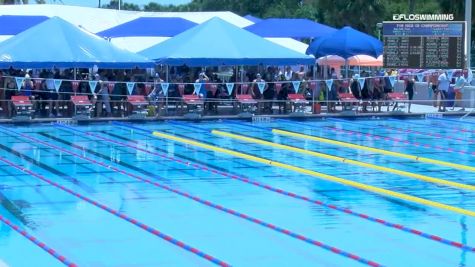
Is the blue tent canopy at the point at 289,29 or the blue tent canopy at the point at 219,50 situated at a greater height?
the blue tent canopy at the point at 289,29

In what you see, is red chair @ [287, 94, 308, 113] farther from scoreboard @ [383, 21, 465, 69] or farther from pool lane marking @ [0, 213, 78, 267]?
pool lane marking @ [0, 213, 78, 267]

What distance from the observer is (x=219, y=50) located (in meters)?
28.5

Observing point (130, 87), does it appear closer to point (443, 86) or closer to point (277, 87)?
point (277, 87)

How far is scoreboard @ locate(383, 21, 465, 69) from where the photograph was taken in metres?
28.7

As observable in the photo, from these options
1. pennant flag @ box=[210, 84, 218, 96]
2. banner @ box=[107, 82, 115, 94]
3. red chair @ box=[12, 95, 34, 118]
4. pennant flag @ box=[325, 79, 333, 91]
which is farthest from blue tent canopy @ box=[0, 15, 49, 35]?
pennant flag @ box=[325, 79, 333, 91]

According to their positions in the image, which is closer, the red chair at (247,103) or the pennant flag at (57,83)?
the pennant flag at (57,83)

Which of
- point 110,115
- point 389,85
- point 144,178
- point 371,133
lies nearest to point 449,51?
point 389,85

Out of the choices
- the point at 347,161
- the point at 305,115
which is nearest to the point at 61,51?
the point at 305,115

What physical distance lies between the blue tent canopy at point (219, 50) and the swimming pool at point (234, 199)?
4437 millimetres

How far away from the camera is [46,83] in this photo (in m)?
27.6

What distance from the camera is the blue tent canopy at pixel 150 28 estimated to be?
1337 inches

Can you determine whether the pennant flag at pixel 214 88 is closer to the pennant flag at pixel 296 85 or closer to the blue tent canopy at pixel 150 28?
the pennant flag at pixel 296 85

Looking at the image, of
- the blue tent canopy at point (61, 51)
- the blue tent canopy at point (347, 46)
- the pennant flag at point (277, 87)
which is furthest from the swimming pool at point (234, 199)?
the blue tent canopy at point (347, 46)

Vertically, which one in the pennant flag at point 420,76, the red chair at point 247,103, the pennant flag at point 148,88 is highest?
the pennant flag at point 420,76
